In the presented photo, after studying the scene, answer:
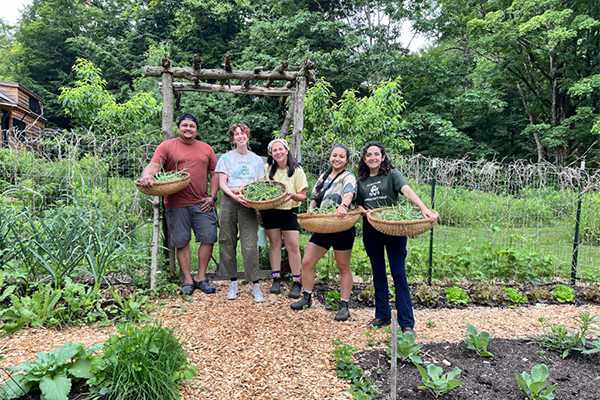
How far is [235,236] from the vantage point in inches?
149

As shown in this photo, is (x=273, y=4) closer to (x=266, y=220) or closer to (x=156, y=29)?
(x=156, y=29)

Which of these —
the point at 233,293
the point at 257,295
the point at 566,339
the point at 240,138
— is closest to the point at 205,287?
the point at 233,293

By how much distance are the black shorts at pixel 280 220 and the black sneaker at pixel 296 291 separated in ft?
2.18

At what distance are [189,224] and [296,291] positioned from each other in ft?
4.65

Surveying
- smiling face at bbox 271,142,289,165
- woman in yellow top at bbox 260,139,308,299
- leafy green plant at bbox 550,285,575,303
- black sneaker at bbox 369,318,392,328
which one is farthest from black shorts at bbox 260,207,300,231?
leafy green plant at bbox 550,285,575,303

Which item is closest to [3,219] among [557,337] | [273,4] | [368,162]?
[368,162]

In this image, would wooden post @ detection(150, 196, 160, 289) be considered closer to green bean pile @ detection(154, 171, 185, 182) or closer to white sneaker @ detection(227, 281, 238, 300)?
green bean pile @ detection(154, 171, 185, 182)

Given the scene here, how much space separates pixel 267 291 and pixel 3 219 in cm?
266

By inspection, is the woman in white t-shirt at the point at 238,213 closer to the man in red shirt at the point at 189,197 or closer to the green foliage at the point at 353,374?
the man in red shirt at the point at 189,197

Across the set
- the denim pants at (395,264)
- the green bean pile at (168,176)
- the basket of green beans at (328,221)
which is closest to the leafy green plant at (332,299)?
the denim pants at (395,264)

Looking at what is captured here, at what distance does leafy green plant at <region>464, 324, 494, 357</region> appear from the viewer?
256 centimetres

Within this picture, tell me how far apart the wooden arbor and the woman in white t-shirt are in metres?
0.80

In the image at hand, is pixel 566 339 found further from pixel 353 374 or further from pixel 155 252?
pixel 155 252

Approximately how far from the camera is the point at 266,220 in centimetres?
375
